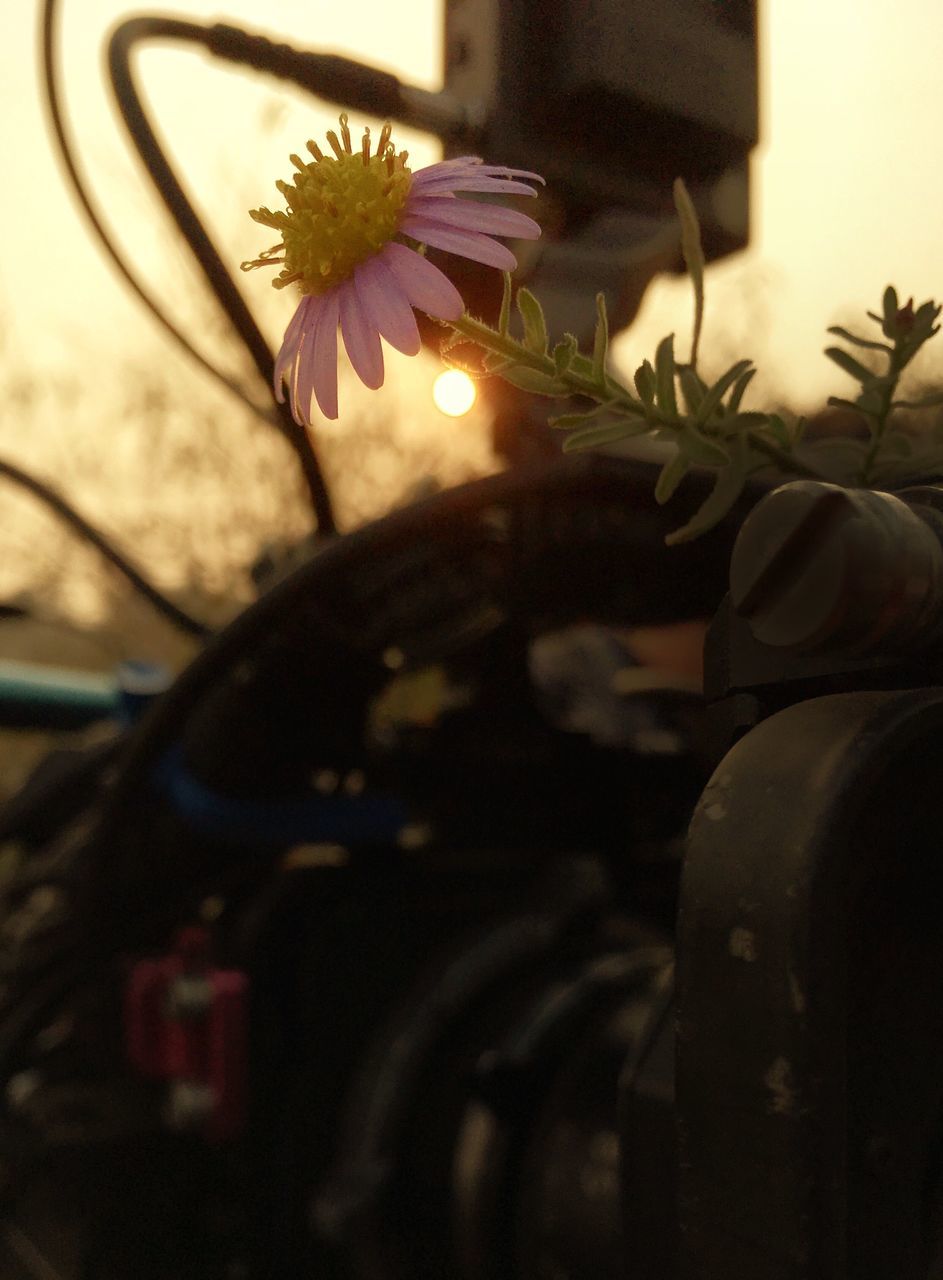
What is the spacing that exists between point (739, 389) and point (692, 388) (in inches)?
0.6

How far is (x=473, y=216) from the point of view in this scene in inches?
11.9

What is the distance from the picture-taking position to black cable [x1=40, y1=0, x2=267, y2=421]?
28.5 inches

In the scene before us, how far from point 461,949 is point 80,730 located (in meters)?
0.77

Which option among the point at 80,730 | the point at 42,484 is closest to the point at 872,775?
the point at 42,484

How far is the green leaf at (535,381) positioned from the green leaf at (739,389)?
0.19ft

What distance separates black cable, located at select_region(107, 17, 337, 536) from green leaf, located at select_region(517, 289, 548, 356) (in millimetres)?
276

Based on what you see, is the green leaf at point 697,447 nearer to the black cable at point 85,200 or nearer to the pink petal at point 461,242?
the pink petal at point 461,242

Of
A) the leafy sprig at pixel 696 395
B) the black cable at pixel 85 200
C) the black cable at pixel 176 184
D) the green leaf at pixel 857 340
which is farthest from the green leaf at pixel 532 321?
the black cable at pixel 85 200

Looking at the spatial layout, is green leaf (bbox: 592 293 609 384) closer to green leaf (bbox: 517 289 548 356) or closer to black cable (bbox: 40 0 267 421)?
green leaf (bbox: 517 289 548 356)

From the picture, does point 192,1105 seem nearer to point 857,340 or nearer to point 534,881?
point 534,881

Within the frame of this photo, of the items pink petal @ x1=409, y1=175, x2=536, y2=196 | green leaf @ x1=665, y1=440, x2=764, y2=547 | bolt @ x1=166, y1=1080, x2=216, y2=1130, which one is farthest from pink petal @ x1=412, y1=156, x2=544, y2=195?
bolt @ x1=166, y1=1080, x2=216, y2=1130

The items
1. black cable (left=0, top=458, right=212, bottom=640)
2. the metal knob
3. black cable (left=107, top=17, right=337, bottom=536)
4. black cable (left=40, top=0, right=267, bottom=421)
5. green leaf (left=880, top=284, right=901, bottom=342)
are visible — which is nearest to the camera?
the metal knob

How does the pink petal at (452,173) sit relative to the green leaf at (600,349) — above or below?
above

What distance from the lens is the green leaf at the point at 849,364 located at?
15.4 inches
